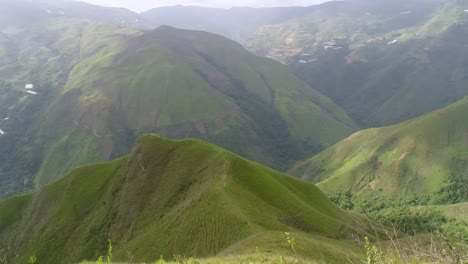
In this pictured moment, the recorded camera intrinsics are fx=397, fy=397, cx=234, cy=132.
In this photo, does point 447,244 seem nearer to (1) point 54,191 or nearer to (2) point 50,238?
(2) point 50,238

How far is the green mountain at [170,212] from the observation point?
66750 mm

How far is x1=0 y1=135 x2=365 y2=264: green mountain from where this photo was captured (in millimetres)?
66750

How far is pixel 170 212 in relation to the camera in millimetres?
82875

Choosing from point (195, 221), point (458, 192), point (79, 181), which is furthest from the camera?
point (458, 192)

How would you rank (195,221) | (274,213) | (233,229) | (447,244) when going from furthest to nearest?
(274,213) → (195,221) → (233,229) → (447,244)

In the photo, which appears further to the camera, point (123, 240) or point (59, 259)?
point (59, 259)

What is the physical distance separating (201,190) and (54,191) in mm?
64825

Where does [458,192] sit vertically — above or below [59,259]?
below

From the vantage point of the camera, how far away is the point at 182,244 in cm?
6750

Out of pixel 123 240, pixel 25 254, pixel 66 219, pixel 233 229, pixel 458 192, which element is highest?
pixel 233 229

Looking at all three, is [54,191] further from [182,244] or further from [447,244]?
[447,244]

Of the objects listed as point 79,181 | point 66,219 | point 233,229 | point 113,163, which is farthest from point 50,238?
point 233,229

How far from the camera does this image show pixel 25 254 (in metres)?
105

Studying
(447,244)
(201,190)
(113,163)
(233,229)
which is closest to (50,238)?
(113,163)
